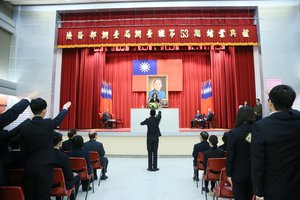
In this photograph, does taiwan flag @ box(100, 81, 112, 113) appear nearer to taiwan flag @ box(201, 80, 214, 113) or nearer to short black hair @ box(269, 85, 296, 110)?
taiwan flag @ box(201, 80, 214, 113)

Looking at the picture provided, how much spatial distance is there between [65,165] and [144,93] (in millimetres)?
8303

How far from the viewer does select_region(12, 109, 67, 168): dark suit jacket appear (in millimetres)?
1867

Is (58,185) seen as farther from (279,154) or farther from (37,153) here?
(279,154)

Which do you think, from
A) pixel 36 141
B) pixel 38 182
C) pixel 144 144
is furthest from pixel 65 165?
pixel 144 144

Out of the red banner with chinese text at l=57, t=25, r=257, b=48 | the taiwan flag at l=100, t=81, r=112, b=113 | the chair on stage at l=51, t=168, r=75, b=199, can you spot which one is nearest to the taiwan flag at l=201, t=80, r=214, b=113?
the red banner with chinese text at l=57, t=25, r=257, b=48

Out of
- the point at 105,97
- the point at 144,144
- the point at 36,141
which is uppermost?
the point at 105,97

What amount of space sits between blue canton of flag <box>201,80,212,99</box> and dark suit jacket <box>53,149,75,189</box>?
8.12 metres

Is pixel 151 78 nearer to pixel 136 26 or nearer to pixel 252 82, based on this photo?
pixel 136 26

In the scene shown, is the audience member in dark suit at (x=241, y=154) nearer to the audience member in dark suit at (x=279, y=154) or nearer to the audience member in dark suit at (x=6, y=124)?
the audience member in dark suit at (x=279, y=154)

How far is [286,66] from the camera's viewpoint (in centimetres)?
757

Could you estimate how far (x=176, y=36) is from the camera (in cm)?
749

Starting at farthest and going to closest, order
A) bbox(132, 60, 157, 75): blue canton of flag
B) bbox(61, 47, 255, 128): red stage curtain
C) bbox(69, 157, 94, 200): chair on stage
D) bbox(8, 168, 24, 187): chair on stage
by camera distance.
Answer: bbox(132, 60, 157, 75): blue canton of flag, bbox(61, 47, 255, 128): red stage curtain, bbox(69, 157, 94, 200): chair on stage, bbox(8, 168, 24, 187): chair on stage

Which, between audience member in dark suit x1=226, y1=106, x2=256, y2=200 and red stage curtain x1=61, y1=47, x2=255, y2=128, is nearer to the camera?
audience member in dark suit x1=226, y1=106, x2=256, y2=200

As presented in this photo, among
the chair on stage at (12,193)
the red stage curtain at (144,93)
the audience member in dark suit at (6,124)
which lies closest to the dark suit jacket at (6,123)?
the audience member in dark suit at (6,124)
